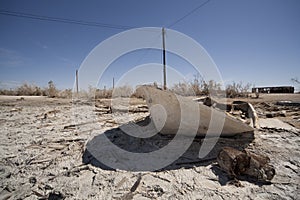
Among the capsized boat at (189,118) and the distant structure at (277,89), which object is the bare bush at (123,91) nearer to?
the capsized boat at (189,118)

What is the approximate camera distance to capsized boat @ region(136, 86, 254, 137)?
226 centimetres

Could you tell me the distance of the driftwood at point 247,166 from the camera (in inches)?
67.1

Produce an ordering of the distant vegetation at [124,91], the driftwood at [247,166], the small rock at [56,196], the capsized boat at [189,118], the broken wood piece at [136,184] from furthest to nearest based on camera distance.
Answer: the distant vegetation at [124,91] < the capsized boat at [189,118] < the driftwood at [247,166] < the broken wood piece at [136,184] < the small rock at [56,196]

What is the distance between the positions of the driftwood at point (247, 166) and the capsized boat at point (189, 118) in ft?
1.90

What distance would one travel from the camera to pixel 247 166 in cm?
179

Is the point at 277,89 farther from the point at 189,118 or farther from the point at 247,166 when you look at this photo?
the point at 247,166

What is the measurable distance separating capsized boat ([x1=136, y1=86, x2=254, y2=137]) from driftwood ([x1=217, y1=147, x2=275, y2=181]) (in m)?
0.58

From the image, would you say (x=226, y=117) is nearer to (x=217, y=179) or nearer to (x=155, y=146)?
(x=217, y=179)

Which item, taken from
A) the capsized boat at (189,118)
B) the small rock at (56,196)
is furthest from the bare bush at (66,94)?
the small rock at (56,196)

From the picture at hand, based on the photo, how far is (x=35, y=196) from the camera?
1.51 metres

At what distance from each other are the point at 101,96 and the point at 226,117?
17.3m

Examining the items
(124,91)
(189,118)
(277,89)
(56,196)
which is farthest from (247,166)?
(277,89)

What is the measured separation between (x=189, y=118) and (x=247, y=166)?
3.30ft

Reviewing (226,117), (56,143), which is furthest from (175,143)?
(56,143)
